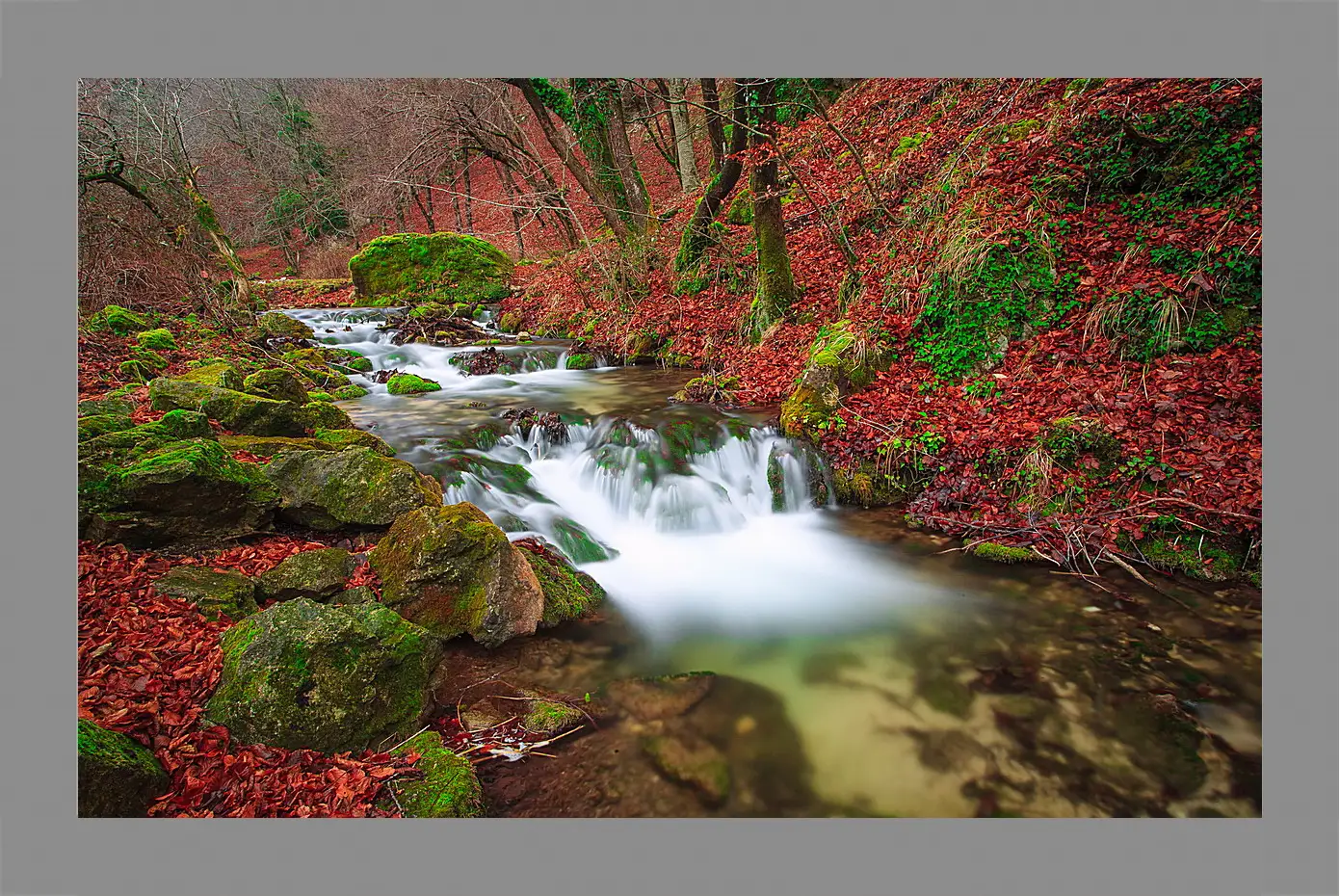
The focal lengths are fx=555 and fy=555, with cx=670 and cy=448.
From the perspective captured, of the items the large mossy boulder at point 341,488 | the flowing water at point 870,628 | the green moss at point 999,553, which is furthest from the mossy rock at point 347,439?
the green moss at point 999,553

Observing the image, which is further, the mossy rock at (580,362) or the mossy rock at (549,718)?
the mossy rock at (580,362)

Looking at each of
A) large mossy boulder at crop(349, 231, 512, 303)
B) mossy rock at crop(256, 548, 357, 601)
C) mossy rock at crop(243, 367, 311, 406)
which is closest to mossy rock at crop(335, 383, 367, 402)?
mossy rock at crop(243, 367, 311, 406)

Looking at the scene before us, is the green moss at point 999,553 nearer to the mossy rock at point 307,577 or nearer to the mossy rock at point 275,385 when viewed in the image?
the mossy rock at point 307,577

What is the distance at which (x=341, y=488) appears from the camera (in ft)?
13.4

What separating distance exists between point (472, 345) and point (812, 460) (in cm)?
847

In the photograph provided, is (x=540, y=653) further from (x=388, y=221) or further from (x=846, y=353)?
(x=388, y=221)

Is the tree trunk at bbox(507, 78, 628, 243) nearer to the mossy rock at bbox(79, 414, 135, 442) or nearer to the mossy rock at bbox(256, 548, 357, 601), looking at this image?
Answer: the mossy rock at bbox(79, 414, 135, 442)

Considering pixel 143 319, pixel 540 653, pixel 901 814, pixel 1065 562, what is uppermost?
pixel 143 319

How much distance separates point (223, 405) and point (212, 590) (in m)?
2.68

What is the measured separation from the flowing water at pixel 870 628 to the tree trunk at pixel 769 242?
247 cm

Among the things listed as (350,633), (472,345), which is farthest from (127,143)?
(350,633)

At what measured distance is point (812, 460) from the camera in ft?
19.8

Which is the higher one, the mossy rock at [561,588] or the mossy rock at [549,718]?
the mossy rock at [561,588]

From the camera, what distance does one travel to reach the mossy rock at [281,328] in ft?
35.4
